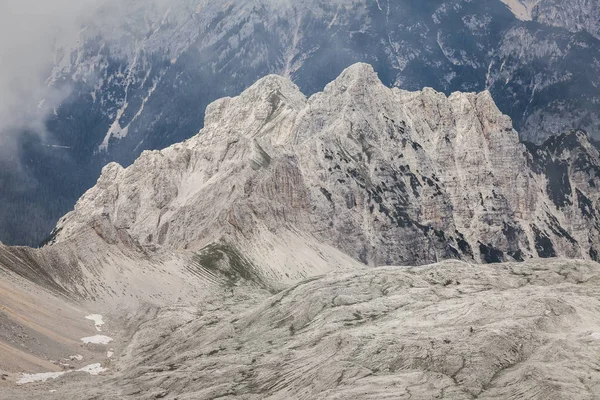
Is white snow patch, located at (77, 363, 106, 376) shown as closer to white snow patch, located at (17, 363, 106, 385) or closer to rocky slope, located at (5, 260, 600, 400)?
white snow patch, located at (17, 363, 106, 385)

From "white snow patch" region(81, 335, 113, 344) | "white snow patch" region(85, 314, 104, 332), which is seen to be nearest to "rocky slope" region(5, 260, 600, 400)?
"white snow patch" region(81, 335, 113, 344)

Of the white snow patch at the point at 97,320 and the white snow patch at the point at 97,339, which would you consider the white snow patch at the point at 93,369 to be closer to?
the white snow patch at the point at 97,339

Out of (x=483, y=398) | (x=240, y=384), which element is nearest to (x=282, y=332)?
(x=240, y=384)

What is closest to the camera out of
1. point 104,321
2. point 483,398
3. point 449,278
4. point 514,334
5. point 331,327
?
point 483,398

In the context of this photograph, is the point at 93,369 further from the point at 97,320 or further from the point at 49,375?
the point at 97,320

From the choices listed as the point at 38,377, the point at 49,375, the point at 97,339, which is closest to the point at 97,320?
the point at 97,339

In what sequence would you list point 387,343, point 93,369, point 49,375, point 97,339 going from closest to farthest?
point 387,343 → point 49,375 → point 93,369 → point 97,339

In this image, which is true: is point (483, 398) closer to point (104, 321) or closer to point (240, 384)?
point (240, 384)
